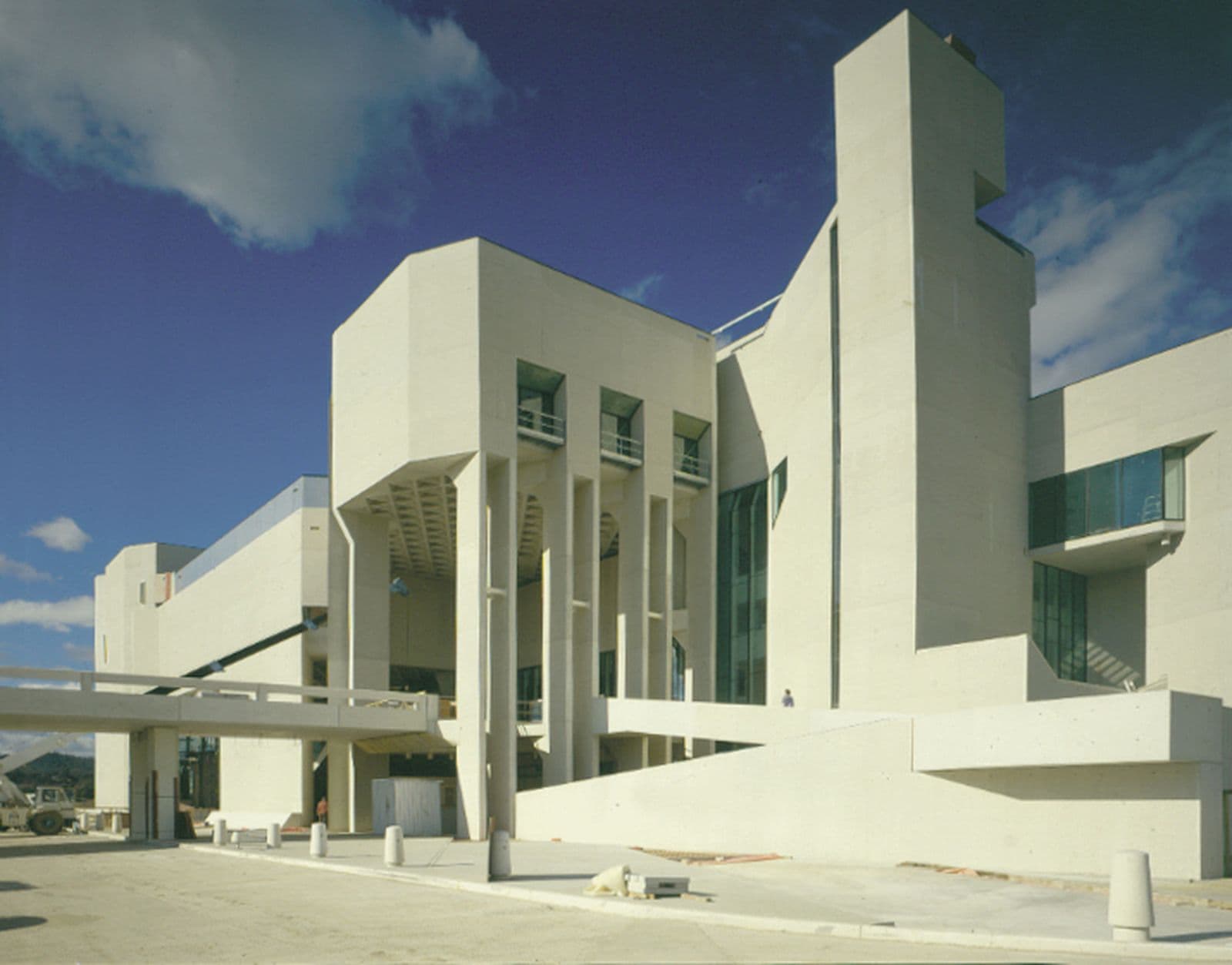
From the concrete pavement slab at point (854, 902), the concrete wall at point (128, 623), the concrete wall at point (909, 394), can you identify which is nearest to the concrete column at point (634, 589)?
the concrete wall at point (909, 394)

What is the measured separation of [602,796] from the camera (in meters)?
29.5

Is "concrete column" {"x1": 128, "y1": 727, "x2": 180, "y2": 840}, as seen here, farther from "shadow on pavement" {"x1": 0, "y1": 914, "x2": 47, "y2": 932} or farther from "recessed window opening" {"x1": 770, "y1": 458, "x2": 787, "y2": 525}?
"recessed window opening" {"x1": 770, "y1": 458, "x2": 787, "y2": 525}

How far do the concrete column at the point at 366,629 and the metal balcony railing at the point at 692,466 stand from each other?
11.5m

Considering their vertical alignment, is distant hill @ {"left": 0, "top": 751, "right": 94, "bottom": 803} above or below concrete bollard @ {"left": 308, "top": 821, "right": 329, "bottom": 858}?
below

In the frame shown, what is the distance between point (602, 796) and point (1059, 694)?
464 inches

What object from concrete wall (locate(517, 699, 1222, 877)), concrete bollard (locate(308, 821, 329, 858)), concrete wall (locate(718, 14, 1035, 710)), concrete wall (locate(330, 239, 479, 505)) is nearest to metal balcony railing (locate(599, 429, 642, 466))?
concrete wall (locate(330, 239, 479, 505))

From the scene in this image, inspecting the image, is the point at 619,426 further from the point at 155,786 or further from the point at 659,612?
the point at 155,786

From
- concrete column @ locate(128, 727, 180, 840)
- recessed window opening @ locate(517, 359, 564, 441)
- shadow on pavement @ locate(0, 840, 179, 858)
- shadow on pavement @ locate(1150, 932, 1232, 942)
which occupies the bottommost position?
shadow on pavement @ locate(0, 840, 179, 858)

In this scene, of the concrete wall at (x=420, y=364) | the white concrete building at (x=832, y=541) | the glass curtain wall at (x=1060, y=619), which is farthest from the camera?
the concrete wall at (x=420, y=364)

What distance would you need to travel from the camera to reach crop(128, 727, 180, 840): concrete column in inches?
1270

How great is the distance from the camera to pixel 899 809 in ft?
75.6

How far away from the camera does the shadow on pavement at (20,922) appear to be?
46.3ft

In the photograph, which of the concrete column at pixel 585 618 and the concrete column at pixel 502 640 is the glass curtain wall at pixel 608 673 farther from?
the concrete column at pixel 502 640

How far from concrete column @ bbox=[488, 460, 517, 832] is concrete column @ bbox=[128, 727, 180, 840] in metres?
9.37
